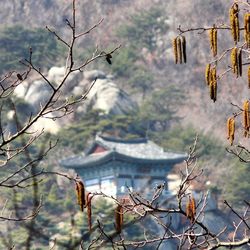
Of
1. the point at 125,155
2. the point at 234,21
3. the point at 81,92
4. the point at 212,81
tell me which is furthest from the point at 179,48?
the point at 81,92

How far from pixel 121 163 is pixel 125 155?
1170 mm

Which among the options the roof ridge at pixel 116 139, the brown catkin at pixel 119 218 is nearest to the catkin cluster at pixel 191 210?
the brown catkin at pixel 119 218

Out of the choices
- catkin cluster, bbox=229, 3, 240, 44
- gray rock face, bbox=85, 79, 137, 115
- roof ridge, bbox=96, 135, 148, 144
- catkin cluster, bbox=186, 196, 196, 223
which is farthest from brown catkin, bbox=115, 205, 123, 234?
gray rock face, bbox=85, 79, 137, 115

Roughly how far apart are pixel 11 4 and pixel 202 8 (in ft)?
70.8

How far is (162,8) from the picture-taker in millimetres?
96375

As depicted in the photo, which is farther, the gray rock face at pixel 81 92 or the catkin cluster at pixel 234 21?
the gray rock face at pixel 81 92

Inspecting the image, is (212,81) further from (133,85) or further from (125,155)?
(133,85)

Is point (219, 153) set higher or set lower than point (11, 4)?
lower

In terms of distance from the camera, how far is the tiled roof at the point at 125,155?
6025cm

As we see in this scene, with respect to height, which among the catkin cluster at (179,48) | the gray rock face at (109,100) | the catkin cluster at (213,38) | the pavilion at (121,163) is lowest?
the catkin cluster at (213,38)

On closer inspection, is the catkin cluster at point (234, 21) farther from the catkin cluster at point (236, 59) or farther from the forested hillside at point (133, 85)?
the forested hillside at point (133, 85)

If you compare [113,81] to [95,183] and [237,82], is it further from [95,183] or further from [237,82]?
[95,183]

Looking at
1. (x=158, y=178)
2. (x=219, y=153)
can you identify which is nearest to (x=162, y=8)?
(x=219, y=153)

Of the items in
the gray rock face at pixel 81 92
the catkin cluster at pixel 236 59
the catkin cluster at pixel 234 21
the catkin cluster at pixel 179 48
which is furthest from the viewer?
the gray rock face at pixel 81 92
